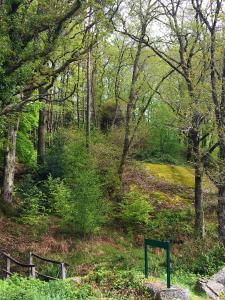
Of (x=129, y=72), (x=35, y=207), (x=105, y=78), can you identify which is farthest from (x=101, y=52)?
(x=35, y=207)

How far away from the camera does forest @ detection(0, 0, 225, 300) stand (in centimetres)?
1145

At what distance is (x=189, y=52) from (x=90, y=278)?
13.5 m

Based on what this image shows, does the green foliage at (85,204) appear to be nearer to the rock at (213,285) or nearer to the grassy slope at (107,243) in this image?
the grassy slope at (107,243)

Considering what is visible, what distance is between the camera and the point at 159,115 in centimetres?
3225

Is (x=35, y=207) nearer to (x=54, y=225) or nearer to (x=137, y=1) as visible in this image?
(x=54, y=225)

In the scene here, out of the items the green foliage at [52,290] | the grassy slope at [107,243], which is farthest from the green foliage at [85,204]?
the green foliage at [52,290]

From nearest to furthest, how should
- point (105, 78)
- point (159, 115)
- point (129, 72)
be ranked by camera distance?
point (159, 115), point (129, 72), point (105, 78)

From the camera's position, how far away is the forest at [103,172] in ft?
37.6

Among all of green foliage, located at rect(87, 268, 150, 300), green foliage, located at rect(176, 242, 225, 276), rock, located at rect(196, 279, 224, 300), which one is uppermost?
green foliage, located at rect(87, 268, 150, 300)

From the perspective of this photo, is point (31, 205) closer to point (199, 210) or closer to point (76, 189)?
point (76, 189)

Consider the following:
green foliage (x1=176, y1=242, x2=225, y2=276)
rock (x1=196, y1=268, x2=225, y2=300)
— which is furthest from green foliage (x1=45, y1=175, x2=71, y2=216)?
rock (x1=196, y1=268, x2=225, y2=300)

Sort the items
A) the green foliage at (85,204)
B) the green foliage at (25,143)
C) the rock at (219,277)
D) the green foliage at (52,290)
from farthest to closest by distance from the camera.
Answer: the green foliage at (25,143)
the green foliage at (85,204)
the rock at (219,277)
the green foliage at (52,290)

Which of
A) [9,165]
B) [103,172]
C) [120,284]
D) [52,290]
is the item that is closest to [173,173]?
[103,172]

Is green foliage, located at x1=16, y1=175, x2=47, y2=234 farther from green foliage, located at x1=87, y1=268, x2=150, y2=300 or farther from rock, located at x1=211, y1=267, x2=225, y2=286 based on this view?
green foliage, located at x1=87, y1=268, x2=150, y2=300
